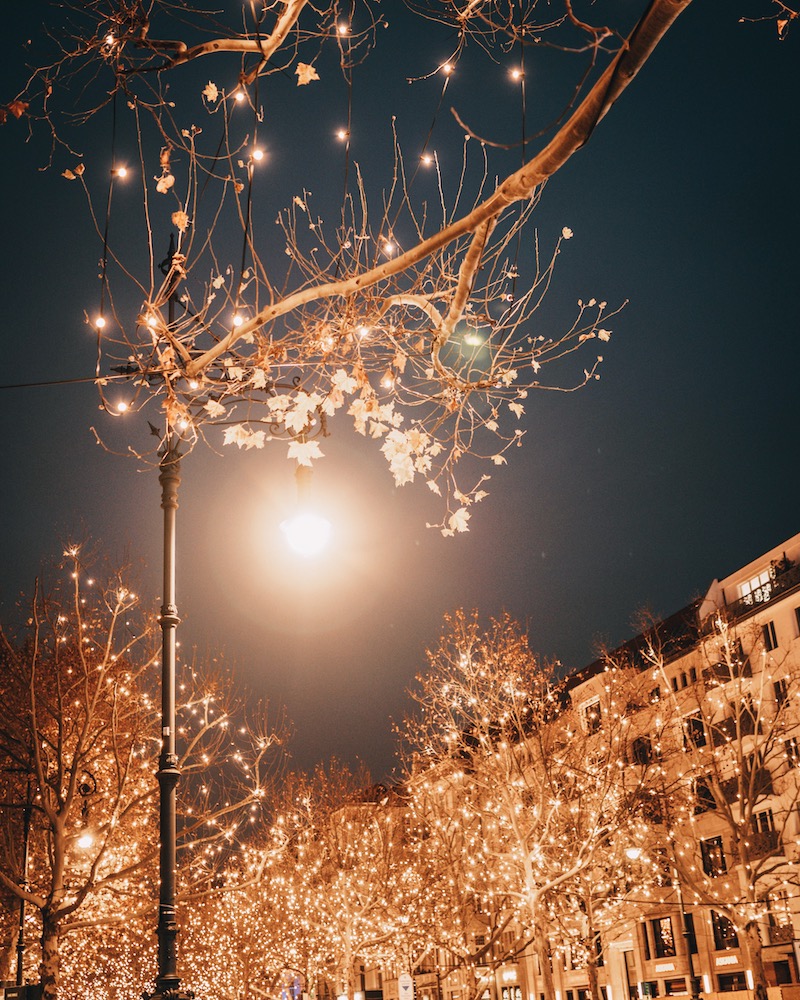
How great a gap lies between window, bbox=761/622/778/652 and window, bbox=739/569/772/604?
42.2 inches

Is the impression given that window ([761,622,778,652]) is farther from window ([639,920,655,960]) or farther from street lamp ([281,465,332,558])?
street lamp ([281,465,332,558])

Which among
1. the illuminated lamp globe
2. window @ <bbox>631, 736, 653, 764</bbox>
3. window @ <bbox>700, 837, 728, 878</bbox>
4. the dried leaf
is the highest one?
window @ <bbox>631, 736, 653, 764</bbox>

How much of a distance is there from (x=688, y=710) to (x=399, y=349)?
41.1 meters

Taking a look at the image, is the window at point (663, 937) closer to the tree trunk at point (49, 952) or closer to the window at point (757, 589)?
the window at point (757, 589)

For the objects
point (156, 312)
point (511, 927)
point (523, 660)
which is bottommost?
point (511, 927)

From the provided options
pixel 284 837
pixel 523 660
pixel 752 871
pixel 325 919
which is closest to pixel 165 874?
pixel 523 660

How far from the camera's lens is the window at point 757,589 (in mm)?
43781

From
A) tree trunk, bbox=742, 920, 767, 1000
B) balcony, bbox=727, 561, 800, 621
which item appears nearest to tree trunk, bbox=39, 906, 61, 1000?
tree trunk, bbox=742, 920, 767, 1000

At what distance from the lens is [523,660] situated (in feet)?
96.8

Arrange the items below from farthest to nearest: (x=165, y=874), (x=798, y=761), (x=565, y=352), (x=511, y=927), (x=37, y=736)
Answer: (x=511, y=927)
(x=798, y=761)
(x=37, y=736)
(x=165, y=874)
(x=565, y=352)

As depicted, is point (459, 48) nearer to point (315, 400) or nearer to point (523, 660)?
point (315, 400)

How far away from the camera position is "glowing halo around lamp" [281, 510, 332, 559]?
6820 millimetres

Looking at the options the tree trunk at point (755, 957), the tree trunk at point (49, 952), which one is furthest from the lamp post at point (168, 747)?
the tree trunk at point (755, 957)

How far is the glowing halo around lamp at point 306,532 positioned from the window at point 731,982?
41.2 meters
